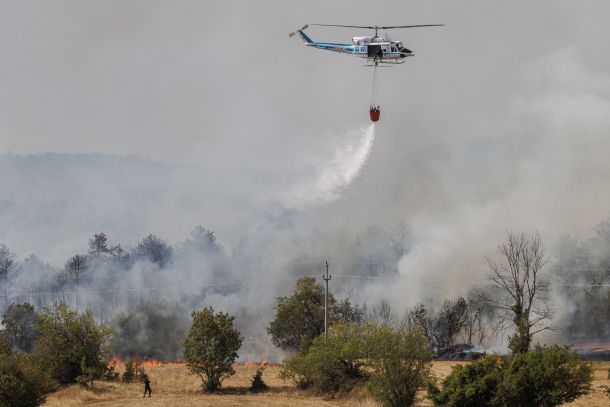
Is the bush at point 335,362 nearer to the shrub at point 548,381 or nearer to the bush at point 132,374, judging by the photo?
the bush at point 132,374

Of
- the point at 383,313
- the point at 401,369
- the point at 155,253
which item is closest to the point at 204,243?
the point at 155,253

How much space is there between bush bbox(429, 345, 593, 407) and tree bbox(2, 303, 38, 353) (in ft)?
233

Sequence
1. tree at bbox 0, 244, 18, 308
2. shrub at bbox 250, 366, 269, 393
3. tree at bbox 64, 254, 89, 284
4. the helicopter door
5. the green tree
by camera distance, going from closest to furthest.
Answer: shrub at bbox 250, 366, 269, 393
the helicopter door
the green tree
tree at bbox 0, 244, 18, 308
tree at bbox 64, 254, 89, 284

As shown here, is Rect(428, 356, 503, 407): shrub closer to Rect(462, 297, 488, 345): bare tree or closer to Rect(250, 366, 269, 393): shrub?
Rect(250, 366, 269, 393): shrub

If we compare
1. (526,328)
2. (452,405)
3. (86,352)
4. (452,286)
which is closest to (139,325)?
(86,352)

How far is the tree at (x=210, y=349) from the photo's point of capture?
273 feet

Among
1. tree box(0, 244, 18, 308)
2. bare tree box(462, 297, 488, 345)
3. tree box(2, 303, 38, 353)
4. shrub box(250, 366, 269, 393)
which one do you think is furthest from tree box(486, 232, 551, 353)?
tree box(0, 244, 18, 308)

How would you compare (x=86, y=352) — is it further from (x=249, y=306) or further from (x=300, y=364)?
(x=249, y=306)

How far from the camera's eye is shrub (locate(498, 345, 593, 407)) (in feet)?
170

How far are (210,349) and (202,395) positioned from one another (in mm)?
5291

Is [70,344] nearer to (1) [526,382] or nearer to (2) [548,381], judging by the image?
(1) [526,382]

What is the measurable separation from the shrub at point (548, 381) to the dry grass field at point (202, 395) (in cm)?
1251

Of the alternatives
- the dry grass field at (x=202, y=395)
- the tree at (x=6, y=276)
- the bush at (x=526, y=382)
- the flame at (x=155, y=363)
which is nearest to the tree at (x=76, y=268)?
the tree at (x=6, y=276)

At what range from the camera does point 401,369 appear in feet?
198
